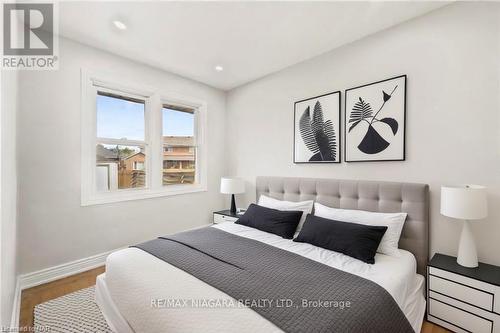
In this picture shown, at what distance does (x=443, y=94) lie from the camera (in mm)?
2010

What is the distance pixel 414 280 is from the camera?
6.03ft

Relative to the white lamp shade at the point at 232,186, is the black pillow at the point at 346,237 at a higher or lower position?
lower

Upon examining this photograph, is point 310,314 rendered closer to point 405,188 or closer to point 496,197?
point 405,188

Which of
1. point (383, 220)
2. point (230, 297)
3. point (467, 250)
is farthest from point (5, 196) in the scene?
point (467, 250)

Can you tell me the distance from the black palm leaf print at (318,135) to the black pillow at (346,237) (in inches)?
35.6

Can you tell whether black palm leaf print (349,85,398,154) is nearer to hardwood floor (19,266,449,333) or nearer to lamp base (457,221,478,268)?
lamp base (457,221,478,268)

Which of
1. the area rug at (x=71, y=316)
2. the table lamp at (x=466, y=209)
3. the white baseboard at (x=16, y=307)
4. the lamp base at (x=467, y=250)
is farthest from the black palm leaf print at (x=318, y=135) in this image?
the white baseboard at (x=16, y=307)

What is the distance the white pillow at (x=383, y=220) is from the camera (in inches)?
78.6

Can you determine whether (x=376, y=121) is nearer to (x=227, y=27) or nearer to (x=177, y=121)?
(x=227, y=27)

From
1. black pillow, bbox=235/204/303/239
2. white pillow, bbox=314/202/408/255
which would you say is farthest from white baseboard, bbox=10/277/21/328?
white pillow, bbox=314/202/408/255

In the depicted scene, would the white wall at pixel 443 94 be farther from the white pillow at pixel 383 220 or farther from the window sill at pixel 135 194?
the window sill at pixel 135 194

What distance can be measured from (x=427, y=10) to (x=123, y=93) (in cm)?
348

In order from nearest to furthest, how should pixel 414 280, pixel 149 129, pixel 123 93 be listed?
Answer: pixel 414 280
pixel 123 93
pixel 149 129

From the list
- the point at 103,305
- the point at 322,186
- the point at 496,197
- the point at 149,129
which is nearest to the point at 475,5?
the point at 496,197
